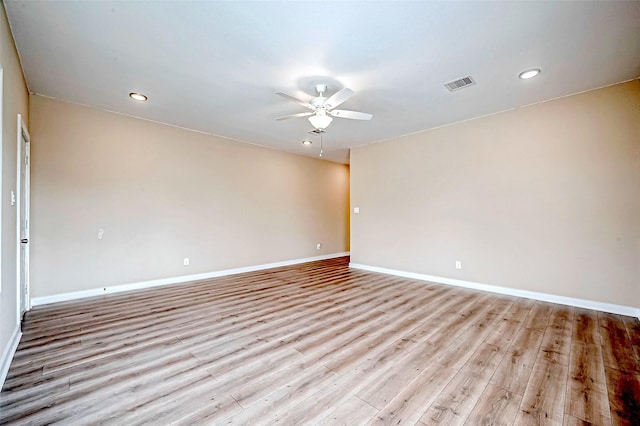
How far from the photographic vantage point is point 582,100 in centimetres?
355

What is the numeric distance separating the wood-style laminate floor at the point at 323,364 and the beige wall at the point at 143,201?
83cm

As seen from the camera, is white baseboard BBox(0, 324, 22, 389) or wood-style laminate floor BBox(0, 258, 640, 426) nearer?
wood-style laminate floor BBox(0, 258, 640, 426)

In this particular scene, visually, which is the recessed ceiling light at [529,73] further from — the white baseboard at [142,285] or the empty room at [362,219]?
the white baseboard at [142,285]

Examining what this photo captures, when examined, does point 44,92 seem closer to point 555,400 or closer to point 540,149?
point 555,400


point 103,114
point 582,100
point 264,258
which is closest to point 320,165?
point 264,258

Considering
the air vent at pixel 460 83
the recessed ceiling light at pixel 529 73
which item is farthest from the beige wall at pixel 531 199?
the air vent at pixel 460 83

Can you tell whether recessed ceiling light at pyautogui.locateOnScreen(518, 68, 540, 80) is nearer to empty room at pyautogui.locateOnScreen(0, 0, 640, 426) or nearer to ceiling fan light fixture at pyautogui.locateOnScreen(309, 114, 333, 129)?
empty room at pyautogui.locateOnScreen(0, 0, 640, 426)

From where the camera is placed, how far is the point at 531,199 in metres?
3.92

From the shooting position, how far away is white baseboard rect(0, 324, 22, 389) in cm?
196

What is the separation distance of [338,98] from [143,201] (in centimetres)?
358

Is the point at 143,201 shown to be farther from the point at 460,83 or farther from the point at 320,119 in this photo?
the point at 460,83

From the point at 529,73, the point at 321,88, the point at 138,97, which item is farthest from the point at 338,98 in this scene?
the point at 138,97

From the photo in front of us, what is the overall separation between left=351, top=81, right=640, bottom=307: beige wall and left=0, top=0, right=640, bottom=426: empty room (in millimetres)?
27

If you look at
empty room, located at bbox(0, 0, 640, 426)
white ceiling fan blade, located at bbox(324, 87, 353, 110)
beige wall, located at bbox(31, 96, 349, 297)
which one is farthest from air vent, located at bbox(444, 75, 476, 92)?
beige wall, located at bbox(31, 96, 349, 297)
